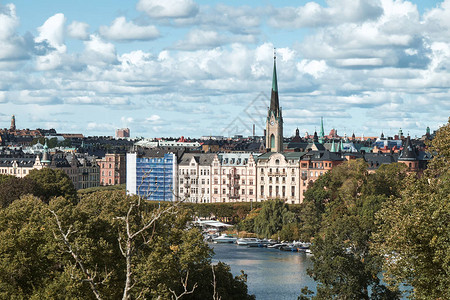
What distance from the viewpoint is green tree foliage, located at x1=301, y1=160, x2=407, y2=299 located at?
179ft

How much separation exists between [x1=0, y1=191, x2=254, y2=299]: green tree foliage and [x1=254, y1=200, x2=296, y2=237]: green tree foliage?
6282 cm

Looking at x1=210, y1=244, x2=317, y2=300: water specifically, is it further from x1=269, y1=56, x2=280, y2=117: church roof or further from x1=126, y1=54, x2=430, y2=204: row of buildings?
x1=269, y1=56, x2=280, y2=117: church roof

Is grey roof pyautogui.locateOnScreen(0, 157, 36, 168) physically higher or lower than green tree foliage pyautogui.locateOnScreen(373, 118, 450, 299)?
higher

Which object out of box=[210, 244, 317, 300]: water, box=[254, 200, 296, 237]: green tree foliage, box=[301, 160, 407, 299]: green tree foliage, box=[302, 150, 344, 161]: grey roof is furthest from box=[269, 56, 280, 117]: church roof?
box=[210, 244, 317, 300]: water

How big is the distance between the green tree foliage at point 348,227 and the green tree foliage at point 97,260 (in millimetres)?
5553

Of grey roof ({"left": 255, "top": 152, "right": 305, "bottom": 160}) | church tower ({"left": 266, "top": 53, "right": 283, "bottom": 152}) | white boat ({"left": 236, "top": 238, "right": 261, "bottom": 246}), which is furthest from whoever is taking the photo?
church tower ({"left": 266, "top": 53, "right": 283, "bottom": 152})

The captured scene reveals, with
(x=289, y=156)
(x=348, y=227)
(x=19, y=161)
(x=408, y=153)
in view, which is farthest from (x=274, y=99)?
(x=348, y=227)

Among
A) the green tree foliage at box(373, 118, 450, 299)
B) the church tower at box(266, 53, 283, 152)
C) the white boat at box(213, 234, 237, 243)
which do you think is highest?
the church tower at box(266, 53, 283, 152)

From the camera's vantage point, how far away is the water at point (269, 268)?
7375 centimetres

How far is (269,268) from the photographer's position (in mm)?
88688

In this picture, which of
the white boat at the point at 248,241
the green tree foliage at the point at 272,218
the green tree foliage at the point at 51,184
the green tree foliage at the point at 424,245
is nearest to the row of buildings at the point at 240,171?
the green tree foliage at the point at 51,184

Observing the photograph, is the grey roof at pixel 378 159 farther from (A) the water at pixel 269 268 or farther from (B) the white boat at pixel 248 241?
(A) the water at pixel 269 268

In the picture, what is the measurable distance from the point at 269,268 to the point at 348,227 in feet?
35.8

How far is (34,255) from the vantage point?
4712cm
